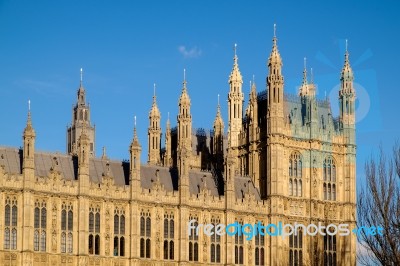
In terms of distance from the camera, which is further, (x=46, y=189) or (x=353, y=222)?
(x=353, y=222)

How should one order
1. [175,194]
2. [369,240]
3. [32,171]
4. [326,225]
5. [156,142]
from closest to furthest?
[369,240], [32,171], [175,194], [326,225], [156,142]

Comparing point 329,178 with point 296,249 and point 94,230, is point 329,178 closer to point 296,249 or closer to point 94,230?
point 296,249

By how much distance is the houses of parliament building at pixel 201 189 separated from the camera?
10531cm

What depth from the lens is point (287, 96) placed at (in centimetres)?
12456

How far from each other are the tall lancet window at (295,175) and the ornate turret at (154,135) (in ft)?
57.9

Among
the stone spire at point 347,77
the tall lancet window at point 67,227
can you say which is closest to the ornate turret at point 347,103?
the stone spire at point 347,77

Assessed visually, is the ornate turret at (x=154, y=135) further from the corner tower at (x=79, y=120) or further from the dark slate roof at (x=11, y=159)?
the corner tower at (x=79, y=120)

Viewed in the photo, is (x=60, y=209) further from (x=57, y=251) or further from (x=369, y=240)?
(x=369, y=240)

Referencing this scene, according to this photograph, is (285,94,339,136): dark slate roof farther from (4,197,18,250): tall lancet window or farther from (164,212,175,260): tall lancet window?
(4,197,18,250): tall lancet window

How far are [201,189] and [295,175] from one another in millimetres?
11978

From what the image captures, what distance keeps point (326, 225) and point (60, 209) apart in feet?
103

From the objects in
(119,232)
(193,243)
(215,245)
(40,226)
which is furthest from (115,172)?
(215,245)

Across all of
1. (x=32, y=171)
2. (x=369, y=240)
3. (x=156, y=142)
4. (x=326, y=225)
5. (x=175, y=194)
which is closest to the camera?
(x=369, y=240)

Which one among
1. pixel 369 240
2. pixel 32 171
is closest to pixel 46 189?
pixel 32 171
